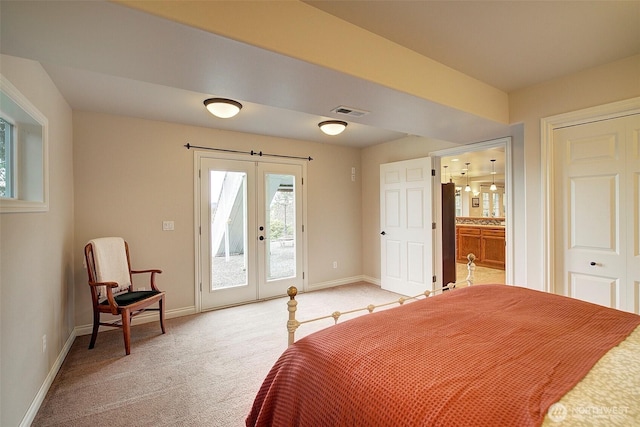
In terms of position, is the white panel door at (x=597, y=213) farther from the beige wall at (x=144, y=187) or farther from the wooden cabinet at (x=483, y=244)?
the wooden cabinet at (x=483, y=244)

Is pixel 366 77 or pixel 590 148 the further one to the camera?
pixel 590 148

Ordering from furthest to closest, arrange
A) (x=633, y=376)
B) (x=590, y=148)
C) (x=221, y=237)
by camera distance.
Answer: (x=221, y=237), (x=590, y=148), (x=633, y=376)

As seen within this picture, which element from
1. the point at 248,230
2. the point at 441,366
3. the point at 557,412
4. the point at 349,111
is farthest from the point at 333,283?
the point at 557,412

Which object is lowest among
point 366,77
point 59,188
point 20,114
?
point 59,188

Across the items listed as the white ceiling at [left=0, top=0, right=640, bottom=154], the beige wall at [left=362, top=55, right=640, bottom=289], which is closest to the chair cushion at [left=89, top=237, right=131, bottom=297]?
the white ceiling at [left=0, top=0, right=640, bottom=154]

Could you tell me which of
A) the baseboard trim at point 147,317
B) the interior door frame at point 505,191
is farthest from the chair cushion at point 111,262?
the interior door frame at point 505,191

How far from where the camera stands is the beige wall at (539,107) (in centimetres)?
232

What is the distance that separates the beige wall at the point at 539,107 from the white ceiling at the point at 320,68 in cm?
12

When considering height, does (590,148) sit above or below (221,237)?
above

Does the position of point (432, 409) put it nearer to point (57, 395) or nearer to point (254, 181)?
point (57, 395)

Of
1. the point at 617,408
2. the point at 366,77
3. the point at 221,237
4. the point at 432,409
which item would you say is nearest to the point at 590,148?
the point at 366,77

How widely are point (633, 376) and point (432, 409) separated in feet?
2.44

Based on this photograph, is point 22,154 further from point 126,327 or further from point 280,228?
point 280,228

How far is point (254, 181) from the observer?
13.9 feet
